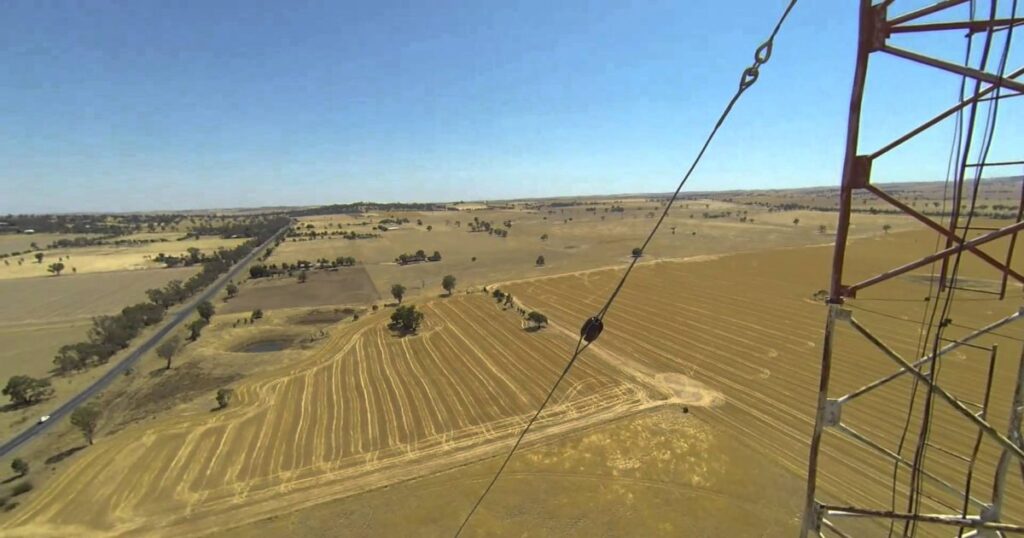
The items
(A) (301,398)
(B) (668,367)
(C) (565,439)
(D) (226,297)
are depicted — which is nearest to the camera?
(C) (565,439)

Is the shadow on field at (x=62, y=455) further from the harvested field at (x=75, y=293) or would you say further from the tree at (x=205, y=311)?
the harvested field at (x=75, y=293)

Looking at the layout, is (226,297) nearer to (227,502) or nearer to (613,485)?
(227,502)

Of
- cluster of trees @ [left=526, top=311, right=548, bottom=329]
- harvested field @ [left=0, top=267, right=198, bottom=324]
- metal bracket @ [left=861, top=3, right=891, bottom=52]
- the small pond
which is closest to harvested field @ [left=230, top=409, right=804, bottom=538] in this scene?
metal bracket @ [left=861, top=3, right=891, bottom=52]

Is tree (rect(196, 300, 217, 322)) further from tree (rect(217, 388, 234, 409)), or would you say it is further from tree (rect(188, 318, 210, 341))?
tree (rect(217, 388, 234, 409))

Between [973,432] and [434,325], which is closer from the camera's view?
[973,432]

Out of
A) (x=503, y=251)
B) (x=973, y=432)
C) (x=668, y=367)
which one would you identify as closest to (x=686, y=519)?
(x=668, y=367)

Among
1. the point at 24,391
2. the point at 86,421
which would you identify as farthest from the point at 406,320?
the point at 24,391

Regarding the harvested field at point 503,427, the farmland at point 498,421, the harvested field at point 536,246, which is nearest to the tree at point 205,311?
the farmland at point 498,421
